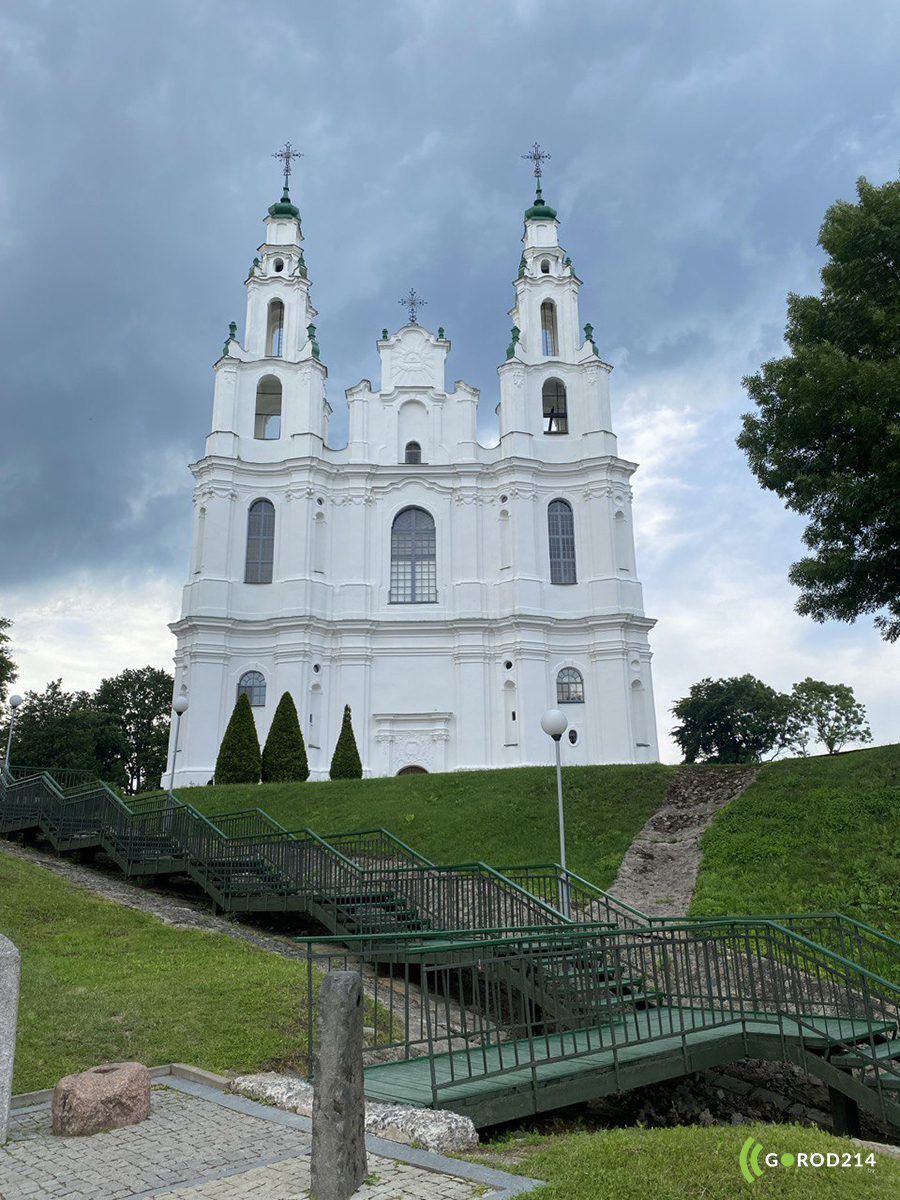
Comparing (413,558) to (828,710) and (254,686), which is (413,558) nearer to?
(254,686)

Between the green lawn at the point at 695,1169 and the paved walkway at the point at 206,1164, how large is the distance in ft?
1.02

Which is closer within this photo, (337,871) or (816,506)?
(337,871)

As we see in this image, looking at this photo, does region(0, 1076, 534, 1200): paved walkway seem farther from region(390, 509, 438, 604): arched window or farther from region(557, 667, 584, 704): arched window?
region(390, 509, 438, 604): arched window

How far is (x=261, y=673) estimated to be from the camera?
3634cm

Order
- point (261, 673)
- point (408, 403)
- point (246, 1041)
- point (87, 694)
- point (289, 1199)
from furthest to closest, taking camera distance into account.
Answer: point (87, 694)
point (408, 403)
point (261, 673)
point (246, 1041)
point (289, 1199)

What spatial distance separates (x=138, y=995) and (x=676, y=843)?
13.1 metres

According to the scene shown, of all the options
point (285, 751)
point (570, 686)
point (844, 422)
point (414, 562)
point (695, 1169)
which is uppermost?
point (414, 562)

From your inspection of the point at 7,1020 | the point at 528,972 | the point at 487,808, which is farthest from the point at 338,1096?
the point at 487,808

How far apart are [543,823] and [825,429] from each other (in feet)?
36.7

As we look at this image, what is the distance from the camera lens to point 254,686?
1430 inches

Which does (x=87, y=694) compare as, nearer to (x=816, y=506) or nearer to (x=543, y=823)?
(x=543, y=823)

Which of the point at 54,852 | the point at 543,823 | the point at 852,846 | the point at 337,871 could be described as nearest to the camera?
the point at 337,871

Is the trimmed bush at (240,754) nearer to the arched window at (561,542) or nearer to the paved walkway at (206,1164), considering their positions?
the arched window at (561,542)

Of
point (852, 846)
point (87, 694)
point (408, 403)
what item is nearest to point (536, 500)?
point (408, 403)
